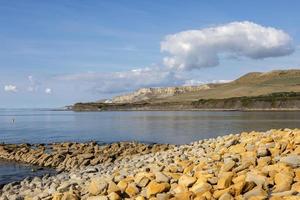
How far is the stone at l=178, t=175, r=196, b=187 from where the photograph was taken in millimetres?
14457

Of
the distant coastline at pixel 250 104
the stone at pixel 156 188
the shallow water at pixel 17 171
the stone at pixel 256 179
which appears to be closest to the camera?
the stone at pixel 256 179

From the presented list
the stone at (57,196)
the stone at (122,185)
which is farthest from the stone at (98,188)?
the stone at (57,196)

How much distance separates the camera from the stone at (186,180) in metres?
14.5

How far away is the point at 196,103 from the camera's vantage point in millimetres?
183750

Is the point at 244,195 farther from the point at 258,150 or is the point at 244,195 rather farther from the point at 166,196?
the point at 258,150

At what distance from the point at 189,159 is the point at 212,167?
2.39 meters

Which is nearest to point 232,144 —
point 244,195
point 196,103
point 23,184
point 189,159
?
point 189,159

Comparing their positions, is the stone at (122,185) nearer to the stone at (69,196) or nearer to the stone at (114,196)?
the stone at (114,196)

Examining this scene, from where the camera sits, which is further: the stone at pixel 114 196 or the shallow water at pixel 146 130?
the shallow water at pixel 146 130

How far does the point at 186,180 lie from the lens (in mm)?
Result: 14633

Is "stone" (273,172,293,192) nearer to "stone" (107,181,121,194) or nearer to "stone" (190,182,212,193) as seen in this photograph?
"stone" (190,182,212,193)

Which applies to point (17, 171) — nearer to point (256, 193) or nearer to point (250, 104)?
point (256, 193)

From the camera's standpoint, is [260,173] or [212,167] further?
[212,167]

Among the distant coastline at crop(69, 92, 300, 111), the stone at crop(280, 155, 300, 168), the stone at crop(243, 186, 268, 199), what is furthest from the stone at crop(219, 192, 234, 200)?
the distant coastline at crop(69, 92, 300, 111)
